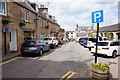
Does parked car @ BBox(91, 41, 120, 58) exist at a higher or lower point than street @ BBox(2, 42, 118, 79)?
higher

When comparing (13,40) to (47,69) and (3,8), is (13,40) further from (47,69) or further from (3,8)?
(47,69)

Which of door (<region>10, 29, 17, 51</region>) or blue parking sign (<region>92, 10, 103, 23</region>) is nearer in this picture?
blue parking sign (<region>92, 10, 103, 23</region>)

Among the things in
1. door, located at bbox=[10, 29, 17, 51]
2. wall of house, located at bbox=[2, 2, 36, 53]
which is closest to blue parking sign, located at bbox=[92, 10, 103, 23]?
wall of house, located at bbox=[2, 2, 36, 53]

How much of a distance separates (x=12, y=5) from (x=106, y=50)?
35.5 ft

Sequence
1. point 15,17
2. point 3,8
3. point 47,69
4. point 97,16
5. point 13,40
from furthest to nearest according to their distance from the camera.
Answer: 1. point 13,40
2. point 15,17
3. point 3,8
4. point 47,69
5. point 97,16

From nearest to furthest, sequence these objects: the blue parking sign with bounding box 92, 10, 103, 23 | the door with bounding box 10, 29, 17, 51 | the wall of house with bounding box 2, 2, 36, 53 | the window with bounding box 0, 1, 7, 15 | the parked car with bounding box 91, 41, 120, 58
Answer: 1. the blue parking sign with bounding box 92, 10, 103, 23
2. the parked car with bounding box 91, 41, 120, 58
3. the window with bounding box 0, 1, 7, 15
4. the wall of house with bounding box 2, 2, 36, 53
5. the door with bounding box 10, 29, 17, 51

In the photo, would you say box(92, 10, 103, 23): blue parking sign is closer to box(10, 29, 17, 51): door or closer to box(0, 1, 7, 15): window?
box(0, 1, 7, 15): window

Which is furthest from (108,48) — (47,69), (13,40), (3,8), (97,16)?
(3,8)

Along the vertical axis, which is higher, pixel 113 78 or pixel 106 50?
pixel 106 50

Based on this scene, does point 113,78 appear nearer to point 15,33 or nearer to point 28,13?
point 15,33

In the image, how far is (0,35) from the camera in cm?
842

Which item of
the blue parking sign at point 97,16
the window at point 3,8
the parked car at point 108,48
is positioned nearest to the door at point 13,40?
the window at point 3,8

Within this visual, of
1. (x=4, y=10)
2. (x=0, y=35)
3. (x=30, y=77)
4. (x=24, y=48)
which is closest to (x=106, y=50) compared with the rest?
(x=30, y=77)

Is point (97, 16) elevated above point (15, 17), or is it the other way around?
point (15, 17)
